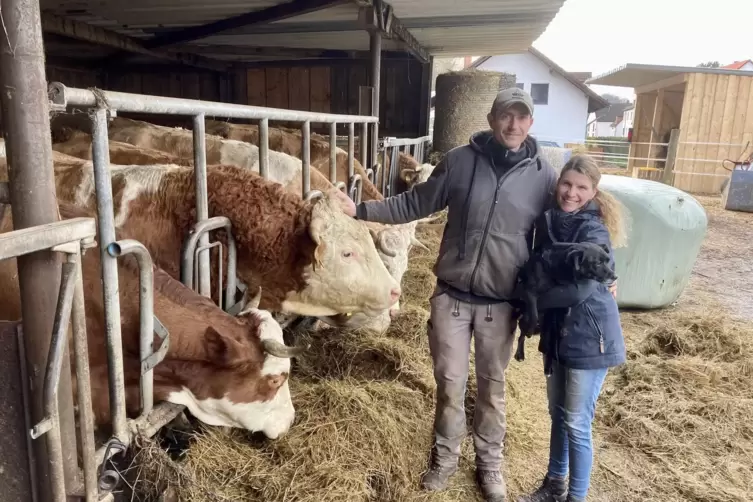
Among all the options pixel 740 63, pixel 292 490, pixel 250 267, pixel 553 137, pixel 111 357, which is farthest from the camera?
pixel 740 63

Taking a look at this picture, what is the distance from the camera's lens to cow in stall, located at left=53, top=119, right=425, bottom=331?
4129 mm

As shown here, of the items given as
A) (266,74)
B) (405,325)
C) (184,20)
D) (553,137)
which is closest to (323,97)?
(266,74)

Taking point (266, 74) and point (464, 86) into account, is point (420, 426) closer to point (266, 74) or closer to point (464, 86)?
point (464, 86)

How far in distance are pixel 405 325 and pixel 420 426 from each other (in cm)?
124

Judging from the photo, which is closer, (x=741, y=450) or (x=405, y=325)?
(x=741, y=450)

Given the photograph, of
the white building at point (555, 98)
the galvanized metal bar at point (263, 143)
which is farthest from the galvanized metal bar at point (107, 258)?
the white building at point (555, 98)

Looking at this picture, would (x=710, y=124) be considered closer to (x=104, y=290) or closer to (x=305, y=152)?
(x=305, y=152)

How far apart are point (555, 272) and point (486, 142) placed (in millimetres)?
744

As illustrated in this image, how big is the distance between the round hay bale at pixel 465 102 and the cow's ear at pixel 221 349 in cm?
950

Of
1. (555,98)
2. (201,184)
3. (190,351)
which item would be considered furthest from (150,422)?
(555,98)

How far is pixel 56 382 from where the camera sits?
1319 millimetres

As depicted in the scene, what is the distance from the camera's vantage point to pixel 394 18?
7.44 m

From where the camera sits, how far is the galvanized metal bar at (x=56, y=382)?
131cm

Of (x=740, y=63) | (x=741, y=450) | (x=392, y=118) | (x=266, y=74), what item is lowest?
(x=741, y=450)
